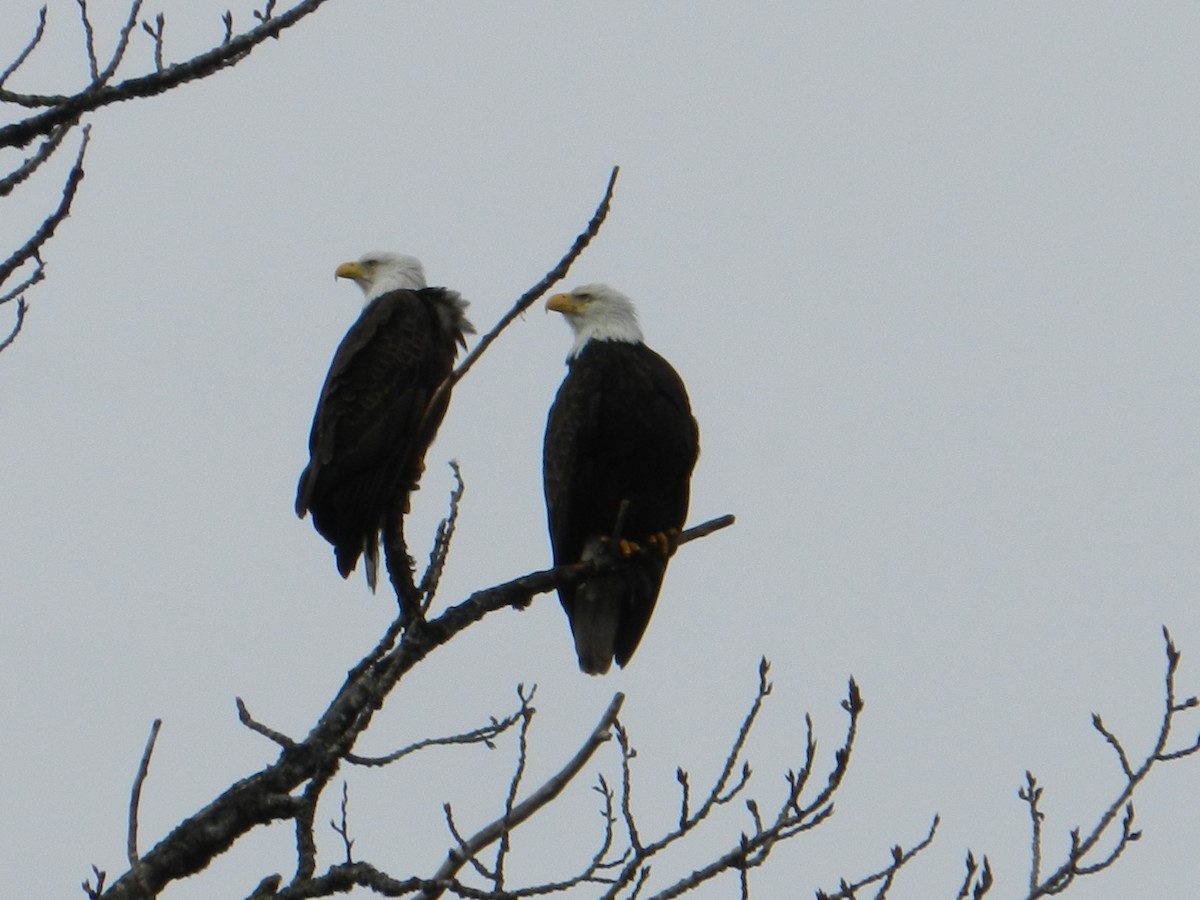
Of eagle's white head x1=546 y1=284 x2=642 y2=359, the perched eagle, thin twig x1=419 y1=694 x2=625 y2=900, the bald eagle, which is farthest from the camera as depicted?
eagle's white head x1=546 y1=284 x2=642 y2=359

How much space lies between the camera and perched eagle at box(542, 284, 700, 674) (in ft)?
21.4

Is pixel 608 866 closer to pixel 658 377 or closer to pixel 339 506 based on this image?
pixel 339 506

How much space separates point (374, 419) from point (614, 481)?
3.65 ft

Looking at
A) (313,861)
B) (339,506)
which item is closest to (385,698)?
(313,861)

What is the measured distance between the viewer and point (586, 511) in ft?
21.7

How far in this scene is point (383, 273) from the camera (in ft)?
24.7

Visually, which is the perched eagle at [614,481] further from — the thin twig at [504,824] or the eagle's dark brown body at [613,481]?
the thin twig at [504,824]

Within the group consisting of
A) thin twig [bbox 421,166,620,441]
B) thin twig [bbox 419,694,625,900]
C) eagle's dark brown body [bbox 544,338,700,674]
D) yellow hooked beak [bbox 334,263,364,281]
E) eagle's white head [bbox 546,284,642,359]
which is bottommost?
thin twig [bbox 419,694,625,900]

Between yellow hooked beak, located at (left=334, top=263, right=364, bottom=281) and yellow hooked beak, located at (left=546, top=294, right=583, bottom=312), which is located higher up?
yellow hooked beak, located at (left=334, top=263, right=364, bottom=281)

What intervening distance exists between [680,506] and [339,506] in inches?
63.0

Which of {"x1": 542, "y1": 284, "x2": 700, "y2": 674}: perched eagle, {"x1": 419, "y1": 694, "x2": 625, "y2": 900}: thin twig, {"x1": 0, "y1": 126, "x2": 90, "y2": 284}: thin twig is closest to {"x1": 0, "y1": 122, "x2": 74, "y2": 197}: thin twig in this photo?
{"x1": 0, "y1": 126, "x2": 90, "y2": 284}: thin twig

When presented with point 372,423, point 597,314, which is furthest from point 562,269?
point 597,314

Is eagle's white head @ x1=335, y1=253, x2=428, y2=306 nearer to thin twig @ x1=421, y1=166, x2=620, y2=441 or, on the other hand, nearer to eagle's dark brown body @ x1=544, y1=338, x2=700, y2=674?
eagle's dark brown body @ x1=544, y1=338, x2=700, y2=674

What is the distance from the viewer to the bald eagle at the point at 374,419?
5672 mm
